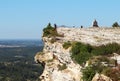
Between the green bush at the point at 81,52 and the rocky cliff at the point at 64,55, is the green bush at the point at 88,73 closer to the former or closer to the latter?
the rocky cliff at the point at 64,55

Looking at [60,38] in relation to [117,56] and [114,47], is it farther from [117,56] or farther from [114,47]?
[117,56]

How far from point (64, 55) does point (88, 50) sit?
3.15m

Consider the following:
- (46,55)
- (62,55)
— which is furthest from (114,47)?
(46,55)

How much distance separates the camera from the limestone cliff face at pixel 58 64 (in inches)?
1353

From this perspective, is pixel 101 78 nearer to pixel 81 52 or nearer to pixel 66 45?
pixel 81 52

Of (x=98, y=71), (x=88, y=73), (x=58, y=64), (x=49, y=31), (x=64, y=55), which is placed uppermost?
(x=49, y=31)

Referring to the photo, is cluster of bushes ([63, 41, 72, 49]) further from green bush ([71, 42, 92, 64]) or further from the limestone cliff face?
green bush ([71, 42, 92, 64])

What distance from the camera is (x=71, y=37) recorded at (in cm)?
4494

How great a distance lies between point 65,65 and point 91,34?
33.8 feet

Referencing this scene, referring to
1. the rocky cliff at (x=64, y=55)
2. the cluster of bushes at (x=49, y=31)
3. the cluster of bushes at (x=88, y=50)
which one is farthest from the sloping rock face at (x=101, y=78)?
the cluster of bushes at (x=49, y=31)

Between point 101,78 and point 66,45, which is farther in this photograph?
point 66,45

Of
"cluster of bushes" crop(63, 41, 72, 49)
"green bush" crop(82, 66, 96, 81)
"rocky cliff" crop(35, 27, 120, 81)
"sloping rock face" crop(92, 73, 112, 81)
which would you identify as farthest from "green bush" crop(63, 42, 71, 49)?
"sloping rock face" crop(92, 73, 112, 81)

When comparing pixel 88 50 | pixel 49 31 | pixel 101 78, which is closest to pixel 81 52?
pixel 88 50

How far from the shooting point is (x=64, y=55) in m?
37.7
